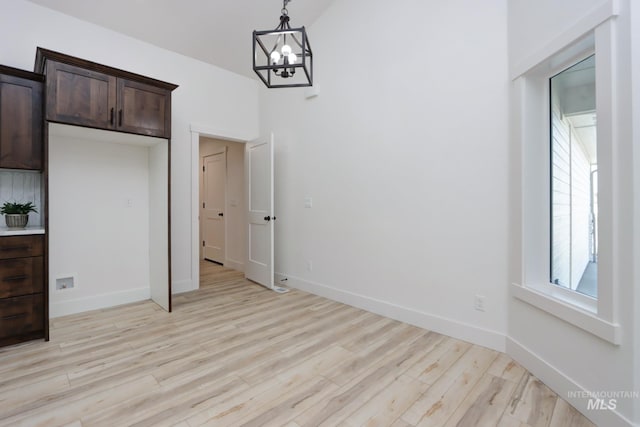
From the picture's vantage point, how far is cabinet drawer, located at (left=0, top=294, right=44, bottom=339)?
2342mm

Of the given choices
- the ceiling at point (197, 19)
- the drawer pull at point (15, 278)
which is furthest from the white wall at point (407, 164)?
the drawer pull at point (15, 278)

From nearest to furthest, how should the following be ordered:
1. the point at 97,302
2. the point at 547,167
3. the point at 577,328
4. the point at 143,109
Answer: the point at 577,328 < the point at 547,167 < the point at 143,109 < the point at 97,302

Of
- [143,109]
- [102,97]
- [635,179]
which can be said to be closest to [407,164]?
[635,179]

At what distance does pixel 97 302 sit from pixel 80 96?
217 centimetres

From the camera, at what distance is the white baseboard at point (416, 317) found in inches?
95.3

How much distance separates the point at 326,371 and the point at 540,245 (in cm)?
183

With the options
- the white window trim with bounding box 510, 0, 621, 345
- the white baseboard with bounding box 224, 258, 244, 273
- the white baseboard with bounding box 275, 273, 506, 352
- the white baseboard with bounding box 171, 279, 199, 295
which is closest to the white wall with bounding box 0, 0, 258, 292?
the white baseboard with bounding box 171, 279, 199, 295

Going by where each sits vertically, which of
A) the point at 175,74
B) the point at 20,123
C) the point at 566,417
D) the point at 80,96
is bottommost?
the point at 566,417

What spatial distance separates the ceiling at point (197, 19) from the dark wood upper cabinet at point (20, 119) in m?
1.04

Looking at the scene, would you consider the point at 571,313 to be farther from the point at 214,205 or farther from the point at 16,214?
the point at 214,205

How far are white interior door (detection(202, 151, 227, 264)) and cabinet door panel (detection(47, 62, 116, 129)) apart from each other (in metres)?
2.86

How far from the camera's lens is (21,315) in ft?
7.91

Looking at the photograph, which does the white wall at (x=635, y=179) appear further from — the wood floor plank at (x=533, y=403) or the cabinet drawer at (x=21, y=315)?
the cabinet drawer at (x=21, y=315)

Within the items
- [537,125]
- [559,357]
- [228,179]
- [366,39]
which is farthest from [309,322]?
[228,179]
